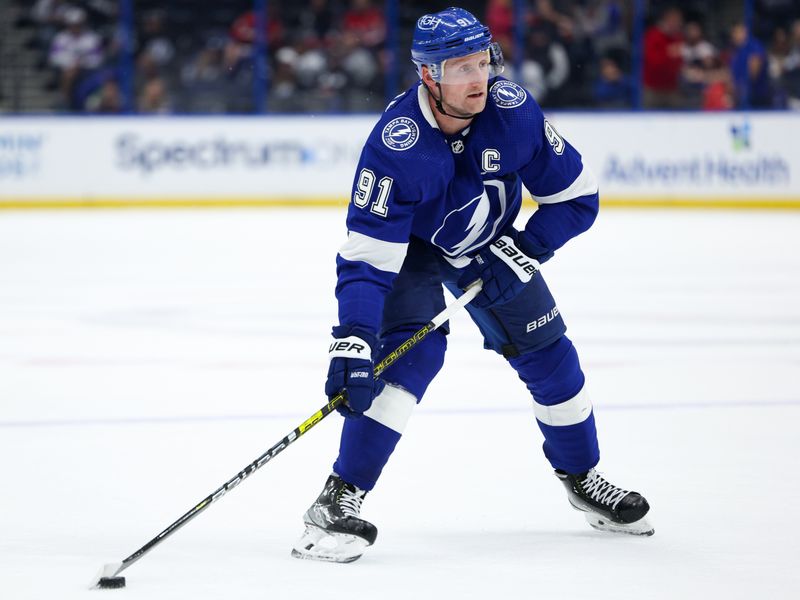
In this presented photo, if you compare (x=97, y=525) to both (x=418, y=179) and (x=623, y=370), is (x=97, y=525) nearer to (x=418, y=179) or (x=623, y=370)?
(x=418, y=179)

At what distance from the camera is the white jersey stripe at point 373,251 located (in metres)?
2.68

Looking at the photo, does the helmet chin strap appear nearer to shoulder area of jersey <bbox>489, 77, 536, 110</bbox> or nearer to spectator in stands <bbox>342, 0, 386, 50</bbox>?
shoulder area of jersey <bbox>489, 77, 536, 110</bbox>

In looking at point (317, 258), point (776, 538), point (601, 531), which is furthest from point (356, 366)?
point (317, 258)

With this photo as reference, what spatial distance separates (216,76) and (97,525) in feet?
30.5

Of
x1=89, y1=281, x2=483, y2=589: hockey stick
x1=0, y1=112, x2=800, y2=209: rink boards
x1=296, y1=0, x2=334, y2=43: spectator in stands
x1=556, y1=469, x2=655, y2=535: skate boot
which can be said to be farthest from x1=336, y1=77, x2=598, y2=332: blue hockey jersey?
x1=296, y1=0, x2=334, y2=43: spectator in stands

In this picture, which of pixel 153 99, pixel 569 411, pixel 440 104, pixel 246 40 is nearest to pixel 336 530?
pixel 569 411

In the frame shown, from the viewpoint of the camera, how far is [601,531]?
296cm

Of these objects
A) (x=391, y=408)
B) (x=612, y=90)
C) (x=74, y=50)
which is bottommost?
(x=612, y=90)

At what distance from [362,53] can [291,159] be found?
1301mm

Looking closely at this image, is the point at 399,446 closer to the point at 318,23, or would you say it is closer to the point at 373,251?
the point at 373,251

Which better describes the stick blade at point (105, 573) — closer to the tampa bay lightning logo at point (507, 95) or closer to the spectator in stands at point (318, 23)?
the tampa bay lightning logo at point (507, 95)

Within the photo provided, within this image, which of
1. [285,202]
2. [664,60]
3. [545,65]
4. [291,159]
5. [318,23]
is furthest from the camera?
[318,23]

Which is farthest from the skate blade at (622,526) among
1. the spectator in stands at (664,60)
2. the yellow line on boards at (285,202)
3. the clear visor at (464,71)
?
the spectator in stands at (664,60)

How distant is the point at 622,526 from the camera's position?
2.91m
